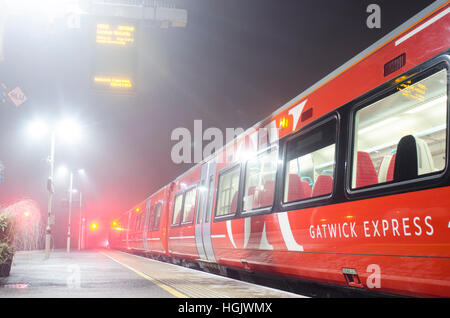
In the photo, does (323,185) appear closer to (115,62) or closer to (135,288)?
(135,288)

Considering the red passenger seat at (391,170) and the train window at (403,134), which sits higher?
the train window at (403,134)

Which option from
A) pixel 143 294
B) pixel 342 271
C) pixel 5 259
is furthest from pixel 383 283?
pixel 5 259

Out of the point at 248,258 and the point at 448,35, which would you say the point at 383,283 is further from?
the point at 248,258

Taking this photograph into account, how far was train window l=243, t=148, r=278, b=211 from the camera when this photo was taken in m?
8.20

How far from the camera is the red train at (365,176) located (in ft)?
15.0

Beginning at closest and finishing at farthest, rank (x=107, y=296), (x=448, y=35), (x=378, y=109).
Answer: (x=448, y=35), (x=378, y=109), (x=107, y=296)

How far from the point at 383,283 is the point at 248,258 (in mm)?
3992

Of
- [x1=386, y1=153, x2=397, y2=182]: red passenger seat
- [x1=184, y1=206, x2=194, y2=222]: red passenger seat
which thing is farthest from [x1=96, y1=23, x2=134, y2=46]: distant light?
[x1=386, y1=153, x2=397, y2=182]: red passenger seat

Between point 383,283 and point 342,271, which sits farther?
point 342,271

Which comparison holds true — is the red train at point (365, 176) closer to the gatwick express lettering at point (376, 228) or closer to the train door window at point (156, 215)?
the gatwick express lettering at point (376, 228)

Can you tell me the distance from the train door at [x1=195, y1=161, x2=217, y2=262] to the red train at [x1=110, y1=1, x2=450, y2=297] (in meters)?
2.24

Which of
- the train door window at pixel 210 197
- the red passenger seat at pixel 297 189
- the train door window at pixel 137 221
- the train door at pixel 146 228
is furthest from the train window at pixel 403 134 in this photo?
the train door window at pixel 137 221

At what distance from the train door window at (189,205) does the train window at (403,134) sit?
8.11 metres

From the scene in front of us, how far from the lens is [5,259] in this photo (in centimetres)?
946
